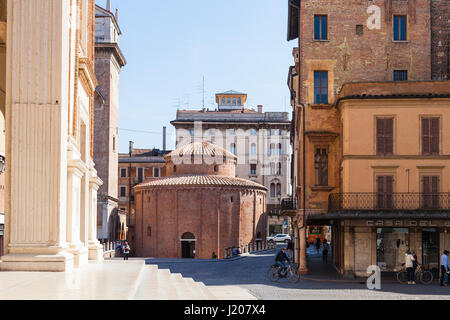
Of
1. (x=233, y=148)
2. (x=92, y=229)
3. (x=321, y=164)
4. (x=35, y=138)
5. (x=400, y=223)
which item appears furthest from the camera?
(x=233, y=148)

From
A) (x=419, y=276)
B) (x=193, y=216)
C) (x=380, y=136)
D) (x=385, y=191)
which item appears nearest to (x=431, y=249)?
(x=385, y=191)

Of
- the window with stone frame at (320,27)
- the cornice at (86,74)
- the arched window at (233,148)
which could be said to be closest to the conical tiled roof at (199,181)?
the arched window at (233,148)

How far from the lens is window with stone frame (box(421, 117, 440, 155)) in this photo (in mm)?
34594

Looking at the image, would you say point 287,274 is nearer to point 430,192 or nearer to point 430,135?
point 430,192

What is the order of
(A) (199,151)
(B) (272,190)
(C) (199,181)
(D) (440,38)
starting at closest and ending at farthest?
1. (D) (440,38)
2. (C) (199,181)
3. (A) (199,151)
4. (B) (272,190)

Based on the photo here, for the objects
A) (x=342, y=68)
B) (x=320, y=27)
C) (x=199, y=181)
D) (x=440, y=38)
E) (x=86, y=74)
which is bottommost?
(x=199, y=181)

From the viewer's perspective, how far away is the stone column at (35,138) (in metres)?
15.3

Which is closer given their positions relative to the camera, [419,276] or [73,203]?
[73,203]

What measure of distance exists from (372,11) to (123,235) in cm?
4662

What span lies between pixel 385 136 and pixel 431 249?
594 centimetres

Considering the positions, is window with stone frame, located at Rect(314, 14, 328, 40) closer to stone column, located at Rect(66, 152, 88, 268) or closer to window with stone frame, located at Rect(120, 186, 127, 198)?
stone column, located at Rect(66, 152, 88, 268)

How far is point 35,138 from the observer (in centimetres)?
1538

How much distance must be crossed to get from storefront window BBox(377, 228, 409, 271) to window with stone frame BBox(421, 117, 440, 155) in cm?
403

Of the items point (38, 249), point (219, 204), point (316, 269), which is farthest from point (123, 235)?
point (38, 249)
